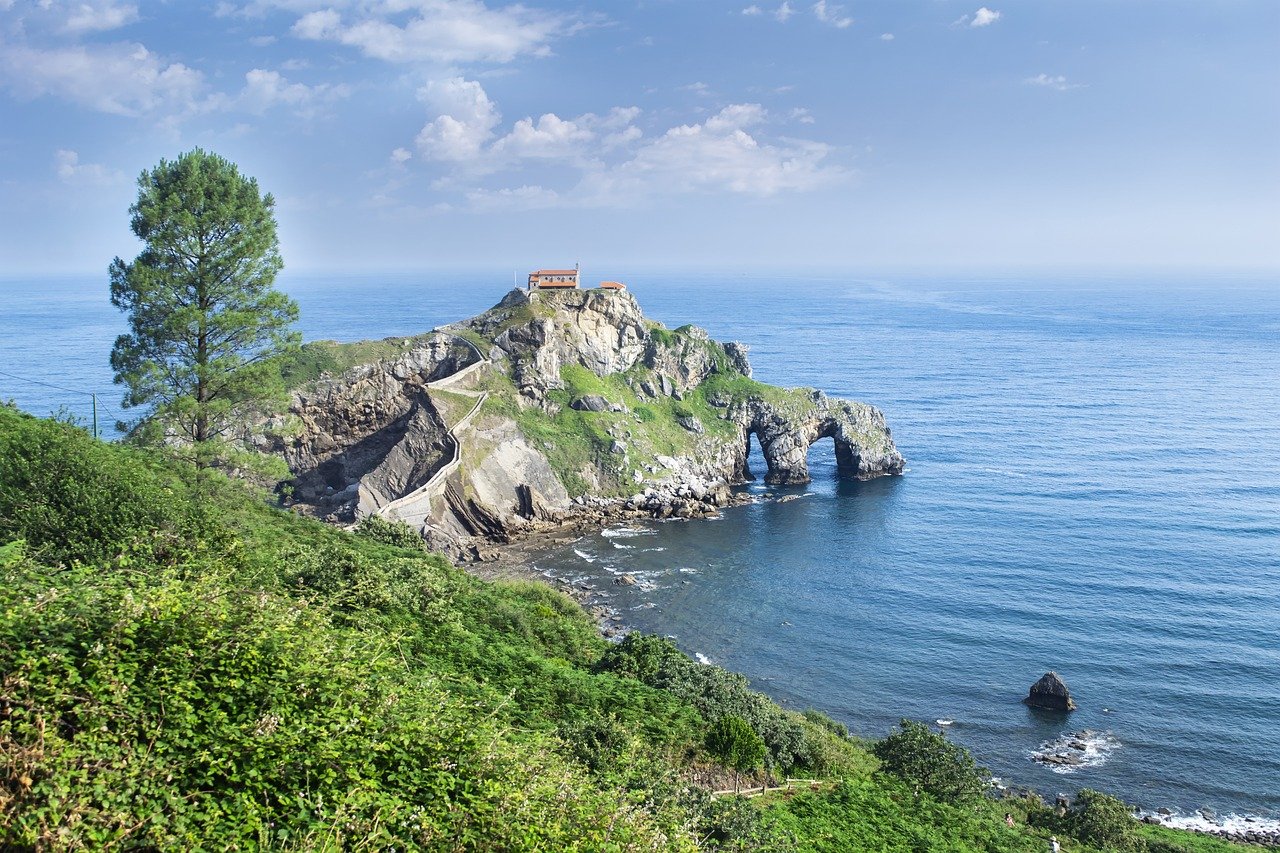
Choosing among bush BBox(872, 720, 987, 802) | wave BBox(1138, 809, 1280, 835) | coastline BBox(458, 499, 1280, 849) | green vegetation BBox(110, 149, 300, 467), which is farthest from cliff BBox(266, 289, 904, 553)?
wave BBox(1138, 809, 1280, 835)

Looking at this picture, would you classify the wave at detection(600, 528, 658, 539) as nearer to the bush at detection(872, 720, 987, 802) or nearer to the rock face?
the rock face

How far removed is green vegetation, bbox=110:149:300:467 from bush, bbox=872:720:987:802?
93.3ft

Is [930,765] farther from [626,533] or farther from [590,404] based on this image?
[590,404]

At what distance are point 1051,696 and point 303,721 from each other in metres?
48.6

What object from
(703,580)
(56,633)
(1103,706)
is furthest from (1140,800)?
(56,633)

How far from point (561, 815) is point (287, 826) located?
12.4 feet

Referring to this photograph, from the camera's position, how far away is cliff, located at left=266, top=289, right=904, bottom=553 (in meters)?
75.4

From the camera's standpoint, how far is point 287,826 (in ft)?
33.1

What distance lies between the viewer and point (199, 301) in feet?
105

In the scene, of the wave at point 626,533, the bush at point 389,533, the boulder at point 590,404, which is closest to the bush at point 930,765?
the bush at point 389,533

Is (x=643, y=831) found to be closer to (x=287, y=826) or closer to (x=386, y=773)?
(x=386, y=773)

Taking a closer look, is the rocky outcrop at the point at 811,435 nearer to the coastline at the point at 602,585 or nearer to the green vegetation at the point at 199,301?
the coastline at the point at 602,585

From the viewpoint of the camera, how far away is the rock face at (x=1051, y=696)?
48.1 meters

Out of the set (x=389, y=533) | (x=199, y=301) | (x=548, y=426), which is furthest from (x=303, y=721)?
(x=548, y=426)
